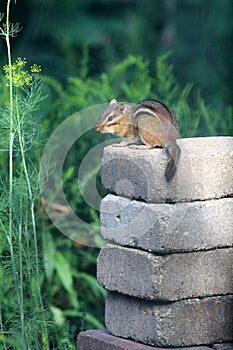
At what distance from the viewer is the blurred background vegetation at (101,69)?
19.7ft

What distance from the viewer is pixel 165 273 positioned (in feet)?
13.1

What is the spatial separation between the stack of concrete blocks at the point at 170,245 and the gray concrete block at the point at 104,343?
32 mm

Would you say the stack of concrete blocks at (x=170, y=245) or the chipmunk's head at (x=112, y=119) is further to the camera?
the chipmunk's head at (x=112, y=119)

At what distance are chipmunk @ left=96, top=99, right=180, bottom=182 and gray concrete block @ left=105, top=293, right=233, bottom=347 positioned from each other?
1.97 feet

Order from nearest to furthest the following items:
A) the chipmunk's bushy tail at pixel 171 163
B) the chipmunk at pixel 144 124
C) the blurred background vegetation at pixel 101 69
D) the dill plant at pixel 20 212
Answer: the chipmunk's bushy tail at pixel 171 163, the chipmunk at pixel 144 124, the dill plant at pixel 20 212, the blurred background vegetation at pixel 101 69

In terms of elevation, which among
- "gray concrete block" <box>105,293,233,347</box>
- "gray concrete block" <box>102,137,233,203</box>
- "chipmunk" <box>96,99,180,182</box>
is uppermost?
"chipmunk" <box>96,99,180,182</box>

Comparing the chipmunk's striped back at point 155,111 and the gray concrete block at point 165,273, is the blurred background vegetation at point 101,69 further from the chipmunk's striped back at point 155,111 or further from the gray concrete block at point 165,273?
the chipmunk's striped back at point 155,111

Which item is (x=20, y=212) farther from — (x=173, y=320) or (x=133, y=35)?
(x=133, y=35)

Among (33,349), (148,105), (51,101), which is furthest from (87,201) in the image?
(148,105)

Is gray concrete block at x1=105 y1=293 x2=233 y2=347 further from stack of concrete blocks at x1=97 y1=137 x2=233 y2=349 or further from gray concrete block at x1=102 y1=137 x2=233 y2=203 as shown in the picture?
gray concrete block at x1=102 y1=137 x2=233 y2=203

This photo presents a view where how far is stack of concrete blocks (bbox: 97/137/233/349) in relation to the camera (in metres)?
3.97

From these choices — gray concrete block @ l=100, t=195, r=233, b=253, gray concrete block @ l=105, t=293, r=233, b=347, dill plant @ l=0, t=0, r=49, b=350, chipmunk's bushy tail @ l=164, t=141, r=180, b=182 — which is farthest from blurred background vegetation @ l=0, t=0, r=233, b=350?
chipmunk's bushy tail @ l=164, t=141, r=180, b=182

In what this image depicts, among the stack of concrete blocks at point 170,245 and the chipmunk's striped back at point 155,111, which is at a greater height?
the chipmunk's striped back at point 155,111

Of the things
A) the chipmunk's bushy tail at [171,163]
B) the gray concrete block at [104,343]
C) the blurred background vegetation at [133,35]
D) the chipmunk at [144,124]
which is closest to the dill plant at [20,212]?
the gray concrete block at [104,343]
